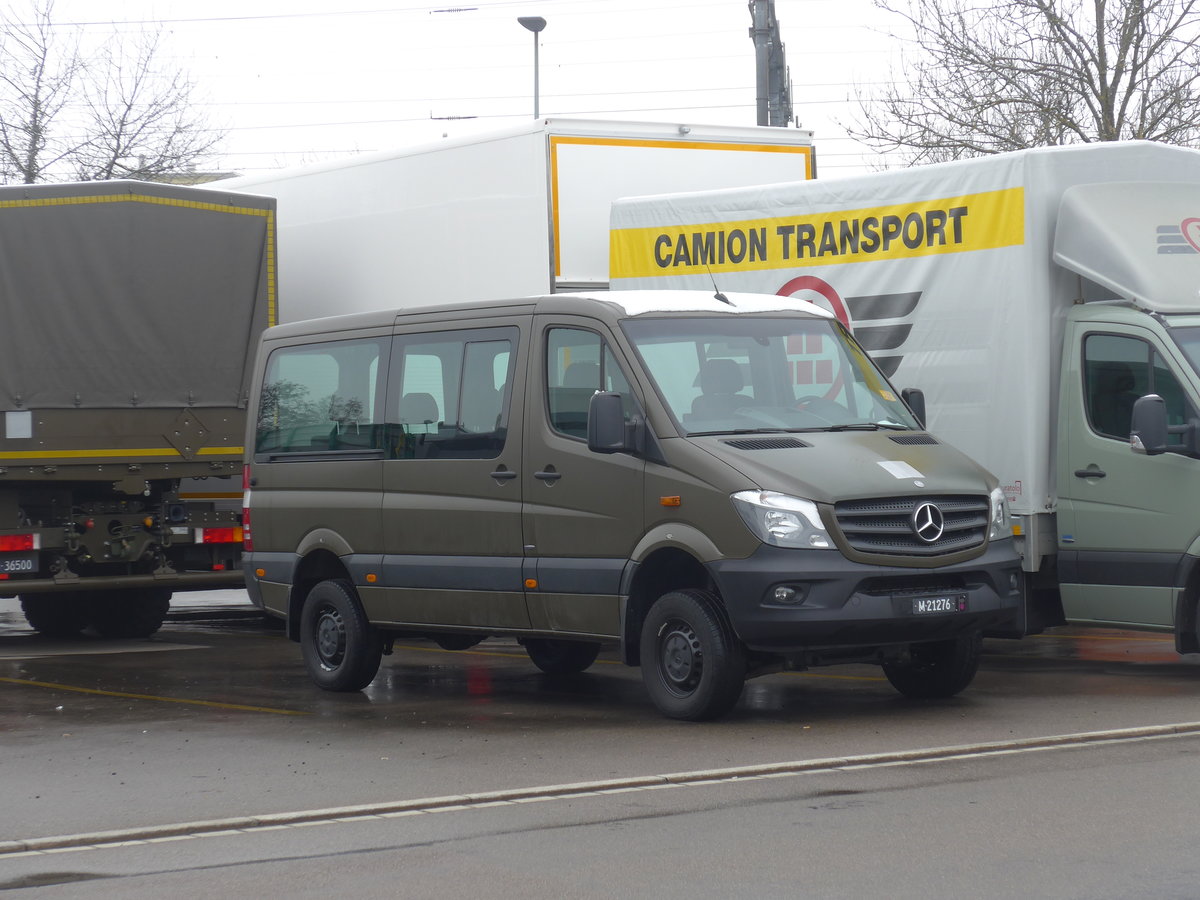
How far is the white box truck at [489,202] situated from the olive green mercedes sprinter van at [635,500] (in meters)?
2.33

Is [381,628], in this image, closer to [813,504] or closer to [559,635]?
[559,635]

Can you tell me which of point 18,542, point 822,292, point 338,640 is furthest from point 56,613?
point 822,292

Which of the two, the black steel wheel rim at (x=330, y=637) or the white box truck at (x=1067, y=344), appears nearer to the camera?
the white box truck at (x=1067, y=344)

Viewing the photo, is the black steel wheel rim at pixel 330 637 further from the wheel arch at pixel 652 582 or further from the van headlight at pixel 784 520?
the van headlight at pixel 784 520

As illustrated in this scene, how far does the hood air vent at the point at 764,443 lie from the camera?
9.72 metres

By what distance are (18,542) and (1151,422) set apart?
28.2 feet

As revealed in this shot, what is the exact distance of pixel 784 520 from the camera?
30.9 feet

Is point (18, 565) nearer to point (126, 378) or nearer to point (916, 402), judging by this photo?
point (126, 378)

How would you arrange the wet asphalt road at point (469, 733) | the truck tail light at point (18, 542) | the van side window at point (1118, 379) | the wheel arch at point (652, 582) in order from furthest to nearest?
the truck tail light at point (18, 542), the van side window at point (1118, 379), the wheel arch at point (652, 582), the wet asphalt road at point (469, 733)

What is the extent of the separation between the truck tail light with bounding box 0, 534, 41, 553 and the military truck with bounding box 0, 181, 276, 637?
0.07ft

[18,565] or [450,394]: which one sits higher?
[450,394]

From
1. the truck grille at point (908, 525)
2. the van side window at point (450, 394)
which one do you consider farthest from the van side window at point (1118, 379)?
the van side window at point (450, 394)

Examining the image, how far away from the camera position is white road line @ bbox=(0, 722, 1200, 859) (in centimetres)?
726

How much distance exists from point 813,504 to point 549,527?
175 centimetres
